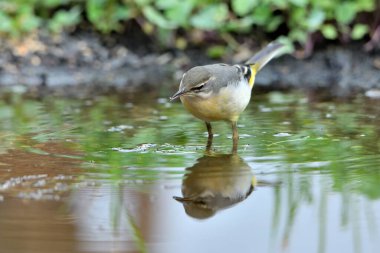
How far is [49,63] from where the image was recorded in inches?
397

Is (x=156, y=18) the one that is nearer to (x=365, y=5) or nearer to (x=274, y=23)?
(x=274, y=23)

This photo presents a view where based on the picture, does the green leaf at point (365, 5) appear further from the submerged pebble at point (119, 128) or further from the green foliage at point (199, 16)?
the submerged pebble at point (119, 128)

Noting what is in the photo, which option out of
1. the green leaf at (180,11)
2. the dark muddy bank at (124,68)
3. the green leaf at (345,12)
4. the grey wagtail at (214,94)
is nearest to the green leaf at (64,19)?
the dark muddy bank at (124,68)

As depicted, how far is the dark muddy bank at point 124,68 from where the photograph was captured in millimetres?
9336

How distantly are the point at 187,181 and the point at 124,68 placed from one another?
5033 mm

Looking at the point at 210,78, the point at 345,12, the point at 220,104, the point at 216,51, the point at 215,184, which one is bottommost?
the point at 215,184

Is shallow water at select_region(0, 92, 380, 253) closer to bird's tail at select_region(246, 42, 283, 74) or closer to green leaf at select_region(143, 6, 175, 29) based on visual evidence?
bird's tail at select_region(246, 42, 283, 74)

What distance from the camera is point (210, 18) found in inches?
375

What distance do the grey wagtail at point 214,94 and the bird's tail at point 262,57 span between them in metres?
1.09

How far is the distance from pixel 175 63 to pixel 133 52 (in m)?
0.60

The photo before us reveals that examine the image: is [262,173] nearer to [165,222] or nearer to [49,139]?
[165,222]

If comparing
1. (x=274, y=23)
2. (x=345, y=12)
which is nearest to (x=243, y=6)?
(x=274, y=23)

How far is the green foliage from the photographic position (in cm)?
932

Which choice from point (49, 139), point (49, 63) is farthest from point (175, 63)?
point (49, 139)
